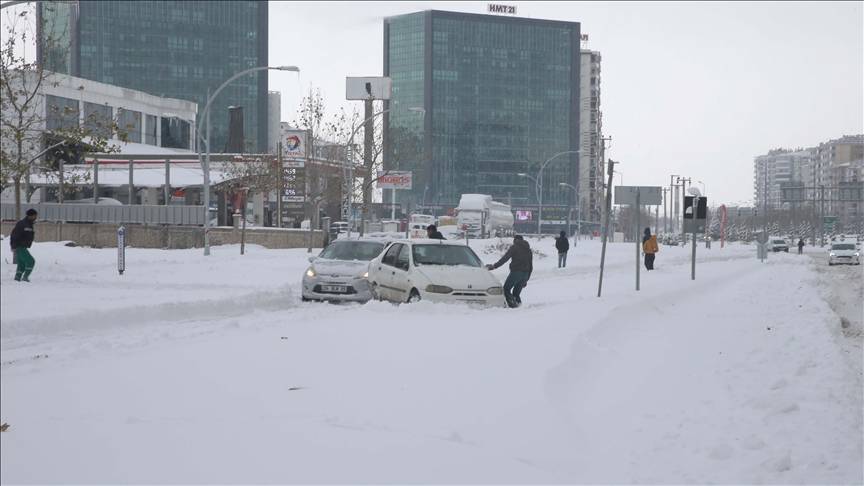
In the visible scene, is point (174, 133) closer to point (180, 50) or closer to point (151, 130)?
point (151, 130)

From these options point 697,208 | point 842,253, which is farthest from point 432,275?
point 842,253

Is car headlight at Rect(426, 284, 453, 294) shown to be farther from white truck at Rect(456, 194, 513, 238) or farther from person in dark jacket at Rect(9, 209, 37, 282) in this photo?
white truck at Rect(456, 194, 513, 238)

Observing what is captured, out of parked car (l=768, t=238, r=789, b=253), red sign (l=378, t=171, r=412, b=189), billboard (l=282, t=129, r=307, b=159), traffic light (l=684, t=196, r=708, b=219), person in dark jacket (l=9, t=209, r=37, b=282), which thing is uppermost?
billboard (l=282, t=129, r=307, b=159)

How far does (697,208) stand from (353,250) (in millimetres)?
14421

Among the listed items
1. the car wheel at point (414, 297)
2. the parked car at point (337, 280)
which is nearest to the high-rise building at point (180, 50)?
the parked car at point (337, 280)

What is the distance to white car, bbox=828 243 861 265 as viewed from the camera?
6494 cm

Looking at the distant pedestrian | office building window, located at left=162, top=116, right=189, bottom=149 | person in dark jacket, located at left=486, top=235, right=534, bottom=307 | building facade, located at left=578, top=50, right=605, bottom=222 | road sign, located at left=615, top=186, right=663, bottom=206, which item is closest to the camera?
person in dark jacket, located at left=486, top=235, right=534, bottom=307

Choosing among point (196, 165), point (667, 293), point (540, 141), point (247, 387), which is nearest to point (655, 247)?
point (667, 293)

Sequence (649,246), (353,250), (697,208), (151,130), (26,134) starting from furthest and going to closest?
1. (151,130)
2. (649,246)
3. (697,208)
4. (353,250)
5. (26,134)

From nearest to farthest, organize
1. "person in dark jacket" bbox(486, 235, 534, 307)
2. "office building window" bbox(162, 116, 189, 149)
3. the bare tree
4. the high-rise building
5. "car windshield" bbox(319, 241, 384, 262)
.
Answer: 1. the bare tree
2. "person in dark jacket" bbox(486, 235, 534, 307)
3. "car windshield" bbox(319, 241, 384, 262)
4. "office building window" bbox(162, 116, 189, 149)
5. the high-rise building

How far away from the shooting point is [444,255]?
20875 millimetres

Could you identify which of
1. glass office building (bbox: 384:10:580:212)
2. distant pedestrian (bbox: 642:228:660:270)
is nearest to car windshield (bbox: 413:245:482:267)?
distant pedestrian (bbox: 642:228:660:270)

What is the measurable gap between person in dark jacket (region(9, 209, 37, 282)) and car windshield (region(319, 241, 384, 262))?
707 inches

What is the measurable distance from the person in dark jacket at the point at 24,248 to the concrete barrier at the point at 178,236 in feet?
95.9
